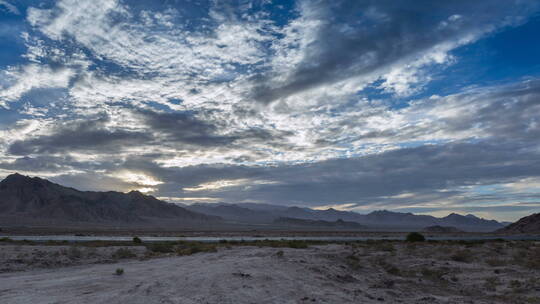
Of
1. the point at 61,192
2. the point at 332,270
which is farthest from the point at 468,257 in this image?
the point at 61,192

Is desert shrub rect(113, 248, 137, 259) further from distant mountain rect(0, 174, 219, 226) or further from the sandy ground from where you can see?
distant mountain rect(0, 174, 219, 226)

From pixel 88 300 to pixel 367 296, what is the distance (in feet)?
31.9

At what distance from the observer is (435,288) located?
17984 mm

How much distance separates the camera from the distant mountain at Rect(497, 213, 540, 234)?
13212 cm

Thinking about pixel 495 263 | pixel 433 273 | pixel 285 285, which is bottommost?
pixel 433 273

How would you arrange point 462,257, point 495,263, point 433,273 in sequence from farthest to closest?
1. point 462,257
2. point 495,263
3. point 433,273

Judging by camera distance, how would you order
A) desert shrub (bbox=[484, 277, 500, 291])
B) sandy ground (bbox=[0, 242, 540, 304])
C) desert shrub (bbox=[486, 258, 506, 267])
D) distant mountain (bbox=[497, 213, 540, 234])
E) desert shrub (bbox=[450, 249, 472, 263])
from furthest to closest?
distant mountain (bbox=[497, 213, 540, 234]) < desert shrub (bbox=[450, 249, 472, 263]) < desert shrub (bbox=[486, 258, 506, 267]) < desert shrub (bbox=[484, 277, 500, 291]) < sandy ground (bbox=[0, 242, 540, 304])

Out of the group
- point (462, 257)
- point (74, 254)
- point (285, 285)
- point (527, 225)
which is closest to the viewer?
point (285, 285)

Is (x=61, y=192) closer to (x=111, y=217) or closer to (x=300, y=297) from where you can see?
(x=111, y=217)

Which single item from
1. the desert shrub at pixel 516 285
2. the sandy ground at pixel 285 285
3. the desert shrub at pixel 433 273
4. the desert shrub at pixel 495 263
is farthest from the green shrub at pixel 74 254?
the desert shrub at pixel 495 263

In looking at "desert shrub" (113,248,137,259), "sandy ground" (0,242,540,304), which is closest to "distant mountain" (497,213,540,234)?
"sandy ground" (0,242,540,304)

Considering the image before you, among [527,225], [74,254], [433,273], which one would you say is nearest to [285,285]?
[433,273]

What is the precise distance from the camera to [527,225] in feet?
454

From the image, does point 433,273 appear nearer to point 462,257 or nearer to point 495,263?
point 495,263
